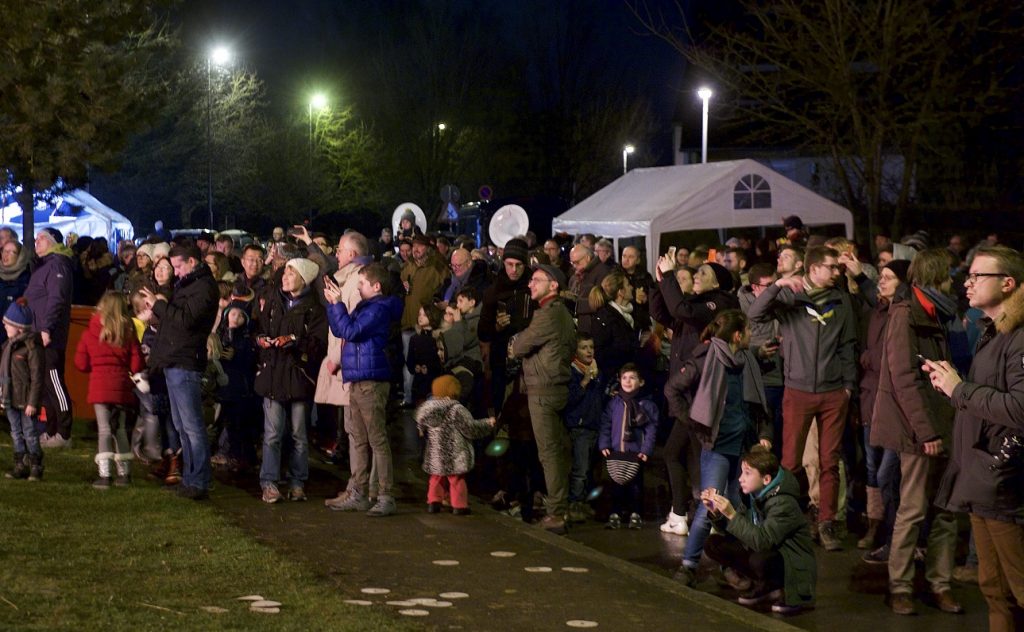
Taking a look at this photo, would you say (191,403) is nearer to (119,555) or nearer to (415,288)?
(119,555)

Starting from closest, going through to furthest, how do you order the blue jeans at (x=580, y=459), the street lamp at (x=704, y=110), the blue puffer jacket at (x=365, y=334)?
the blue puffer jacket at (x=365, y=334) → the blue jeans at (x=580, y=459) → the street lamp at (x=704, y=110)

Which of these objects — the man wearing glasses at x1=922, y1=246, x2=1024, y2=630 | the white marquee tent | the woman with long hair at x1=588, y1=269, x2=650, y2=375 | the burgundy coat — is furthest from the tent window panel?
the man wearing glasses at x1=922, y1=246, x2=1024, y2=630

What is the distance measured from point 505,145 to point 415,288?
4667 centimetres

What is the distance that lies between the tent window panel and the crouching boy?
1611 centimetres

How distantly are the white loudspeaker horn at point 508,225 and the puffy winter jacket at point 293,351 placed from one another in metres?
16.7

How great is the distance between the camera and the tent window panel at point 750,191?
2481 cm

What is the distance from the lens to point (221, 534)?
10438mm

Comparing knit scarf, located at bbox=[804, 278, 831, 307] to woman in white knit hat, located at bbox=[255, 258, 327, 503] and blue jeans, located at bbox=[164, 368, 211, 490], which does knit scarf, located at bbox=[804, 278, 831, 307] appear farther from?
blue jeans, located at bbox=[164, 368, 211, 490]

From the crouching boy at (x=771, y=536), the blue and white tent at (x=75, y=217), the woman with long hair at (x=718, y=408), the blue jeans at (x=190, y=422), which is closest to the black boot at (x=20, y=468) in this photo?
the blue jeans at (x=190, y=422)

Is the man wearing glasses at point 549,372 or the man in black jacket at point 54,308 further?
the man in black jacket at point 54,308

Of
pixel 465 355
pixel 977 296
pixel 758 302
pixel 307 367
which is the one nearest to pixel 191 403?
pixel 307 367

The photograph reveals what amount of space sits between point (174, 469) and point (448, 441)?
112 inches

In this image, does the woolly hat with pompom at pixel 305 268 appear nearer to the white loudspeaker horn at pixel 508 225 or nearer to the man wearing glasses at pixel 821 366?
the man wearing glasses at pixel 821 366

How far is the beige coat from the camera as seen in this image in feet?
39.6
